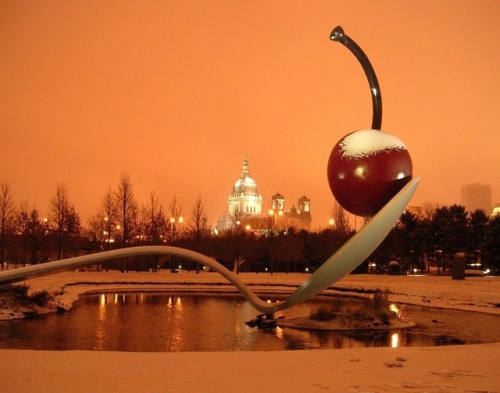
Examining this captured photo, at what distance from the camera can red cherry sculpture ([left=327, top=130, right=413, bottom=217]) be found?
8344 mm

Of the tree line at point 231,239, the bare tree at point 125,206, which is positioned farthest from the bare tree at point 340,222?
the bare tree at point 125,206

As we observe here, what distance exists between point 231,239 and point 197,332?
3772 centimetres

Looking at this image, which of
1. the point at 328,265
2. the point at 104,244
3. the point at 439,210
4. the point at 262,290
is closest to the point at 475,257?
the point at 439,210

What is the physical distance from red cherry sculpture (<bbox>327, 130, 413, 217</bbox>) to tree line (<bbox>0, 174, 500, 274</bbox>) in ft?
130

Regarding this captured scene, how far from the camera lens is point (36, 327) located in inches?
652

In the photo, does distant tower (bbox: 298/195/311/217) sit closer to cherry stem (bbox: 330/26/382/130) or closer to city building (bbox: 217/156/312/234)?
city building (bbox: 217/156/312/234)

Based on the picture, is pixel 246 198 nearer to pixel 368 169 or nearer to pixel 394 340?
pixel 394 340

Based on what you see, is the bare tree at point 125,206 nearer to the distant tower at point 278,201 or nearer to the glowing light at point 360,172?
the glowing light at point 360,172

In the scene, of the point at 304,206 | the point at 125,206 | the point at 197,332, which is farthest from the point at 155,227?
the point at 304,206

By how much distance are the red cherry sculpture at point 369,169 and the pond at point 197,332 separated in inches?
231

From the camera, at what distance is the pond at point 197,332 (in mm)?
13656

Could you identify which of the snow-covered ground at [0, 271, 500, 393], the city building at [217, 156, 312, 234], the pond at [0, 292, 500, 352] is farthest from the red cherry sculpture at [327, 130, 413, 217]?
the city building at [217, 156, 312, 234]

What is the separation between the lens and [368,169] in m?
8.32

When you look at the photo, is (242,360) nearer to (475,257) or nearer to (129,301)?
(129,301)
